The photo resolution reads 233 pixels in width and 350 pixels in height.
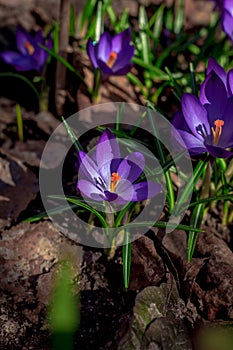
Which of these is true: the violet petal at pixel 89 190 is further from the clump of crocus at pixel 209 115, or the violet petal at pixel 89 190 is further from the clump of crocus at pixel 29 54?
the clump of crocus at pixel 29 54

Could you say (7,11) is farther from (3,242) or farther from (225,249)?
(225,249)

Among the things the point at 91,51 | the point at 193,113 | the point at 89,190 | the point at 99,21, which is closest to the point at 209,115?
the point at 193,113

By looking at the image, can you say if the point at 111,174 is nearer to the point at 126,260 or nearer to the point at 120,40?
the point at 126,260


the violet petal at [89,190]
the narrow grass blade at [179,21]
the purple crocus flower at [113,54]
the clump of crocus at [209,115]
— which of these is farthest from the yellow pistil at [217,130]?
the narrow grass blade at [179,21]

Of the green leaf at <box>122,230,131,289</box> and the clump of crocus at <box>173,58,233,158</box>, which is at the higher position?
the clump of crocus at <box>173,58,233,158</box>

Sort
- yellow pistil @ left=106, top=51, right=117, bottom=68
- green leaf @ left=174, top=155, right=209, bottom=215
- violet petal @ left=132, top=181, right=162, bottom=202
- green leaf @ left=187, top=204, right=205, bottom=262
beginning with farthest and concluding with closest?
yellow pistil @ left=106, top=51, right=117, bottom=68, green leaf @ left=174, top=155, right=209, bottom=215, green leaf @ left=187, top=204, right=205, bottom=262, violet petal @ left=132, top=181, right=162, bottom=202

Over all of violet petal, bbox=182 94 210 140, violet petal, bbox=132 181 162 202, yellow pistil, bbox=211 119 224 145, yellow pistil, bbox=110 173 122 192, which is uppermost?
violet petal, bbox=182 94 210 140

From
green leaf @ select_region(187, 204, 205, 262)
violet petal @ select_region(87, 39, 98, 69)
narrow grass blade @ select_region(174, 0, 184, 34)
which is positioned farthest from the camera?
narrow grass blade @ select_region(174, 0, 184, 34)

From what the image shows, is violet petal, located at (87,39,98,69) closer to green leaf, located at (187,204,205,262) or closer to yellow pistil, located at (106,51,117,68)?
yellow pistil, located at (106,51,117,68)

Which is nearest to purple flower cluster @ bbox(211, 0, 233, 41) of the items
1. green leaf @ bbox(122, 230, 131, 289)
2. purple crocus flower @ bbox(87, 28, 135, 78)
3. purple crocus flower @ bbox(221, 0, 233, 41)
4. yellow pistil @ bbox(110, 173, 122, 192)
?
purple crocus flower @ bbox(221, 0, 233, 41)
